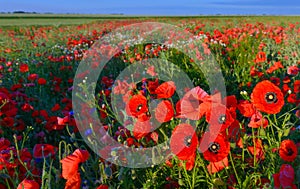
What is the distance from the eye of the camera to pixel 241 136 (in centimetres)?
173

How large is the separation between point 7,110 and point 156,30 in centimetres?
711

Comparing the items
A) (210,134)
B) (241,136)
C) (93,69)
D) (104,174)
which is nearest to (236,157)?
(241,136)

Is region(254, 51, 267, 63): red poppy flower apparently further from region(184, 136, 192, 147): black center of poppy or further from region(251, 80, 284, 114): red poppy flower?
region(184, 136, 192, 147): black center of poppy

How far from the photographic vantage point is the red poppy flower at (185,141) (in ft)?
4.83

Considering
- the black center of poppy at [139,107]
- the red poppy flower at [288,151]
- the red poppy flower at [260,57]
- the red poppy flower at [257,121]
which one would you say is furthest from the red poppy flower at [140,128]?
Answer: the red poppy flower at [260,57]

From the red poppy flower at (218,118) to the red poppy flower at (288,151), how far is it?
0.24m

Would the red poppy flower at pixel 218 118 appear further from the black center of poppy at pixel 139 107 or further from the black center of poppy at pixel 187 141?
the black center of poppy at pixel 139 107

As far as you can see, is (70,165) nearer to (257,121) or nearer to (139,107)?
(139,107)

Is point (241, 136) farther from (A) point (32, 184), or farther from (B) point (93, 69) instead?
(B) point (93, 69)

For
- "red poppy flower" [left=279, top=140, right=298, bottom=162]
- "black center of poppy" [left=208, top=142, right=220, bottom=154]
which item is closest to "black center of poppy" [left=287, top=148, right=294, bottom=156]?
"red poppy flower" [left=279, top=140, right=298, bottom=162]

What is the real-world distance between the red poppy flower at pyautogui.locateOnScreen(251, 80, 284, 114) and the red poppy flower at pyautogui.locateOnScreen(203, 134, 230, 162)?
208 mm

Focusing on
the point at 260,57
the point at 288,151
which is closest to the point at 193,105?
the point at 288,151

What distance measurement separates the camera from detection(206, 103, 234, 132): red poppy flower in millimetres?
1490

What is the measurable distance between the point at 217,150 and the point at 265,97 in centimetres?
31
